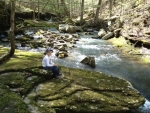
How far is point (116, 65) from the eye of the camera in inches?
619

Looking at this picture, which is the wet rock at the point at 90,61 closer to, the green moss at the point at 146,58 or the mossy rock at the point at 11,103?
the green moss at the point at 146,58

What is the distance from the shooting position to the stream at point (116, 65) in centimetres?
1200

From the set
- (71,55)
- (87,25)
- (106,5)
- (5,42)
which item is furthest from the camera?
(106,5)

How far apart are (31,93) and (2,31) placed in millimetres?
17649

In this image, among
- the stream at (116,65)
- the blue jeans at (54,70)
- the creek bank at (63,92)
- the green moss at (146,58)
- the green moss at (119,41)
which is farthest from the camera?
the green moss at (119,41)

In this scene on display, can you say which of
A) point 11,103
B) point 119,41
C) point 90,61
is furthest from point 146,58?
point 11,103

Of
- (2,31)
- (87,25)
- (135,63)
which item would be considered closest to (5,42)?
(2,31)

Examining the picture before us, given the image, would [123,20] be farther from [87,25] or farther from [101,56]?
[101,56]

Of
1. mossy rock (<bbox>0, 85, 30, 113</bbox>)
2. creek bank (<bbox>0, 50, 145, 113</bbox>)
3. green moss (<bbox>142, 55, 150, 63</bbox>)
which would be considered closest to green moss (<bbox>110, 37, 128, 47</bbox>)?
green moss (<bbox>142, 55, 150, 63</bbox>)

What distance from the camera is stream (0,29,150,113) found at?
1200 centimetres

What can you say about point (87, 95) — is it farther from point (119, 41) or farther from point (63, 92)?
point (119, 41)

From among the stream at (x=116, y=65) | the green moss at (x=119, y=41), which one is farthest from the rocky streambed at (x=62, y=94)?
the green moss at (x=119, y=41)

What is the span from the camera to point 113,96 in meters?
8.95

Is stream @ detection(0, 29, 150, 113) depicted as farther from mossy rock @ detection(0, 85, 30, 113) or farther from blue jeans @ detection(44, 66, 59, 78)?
mossy rock @ detection(0, 85, 30, 113)
